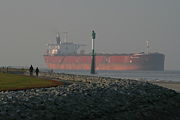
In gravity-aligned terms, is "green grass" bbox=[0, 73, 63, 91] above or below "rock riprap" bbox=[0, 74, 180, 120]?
above

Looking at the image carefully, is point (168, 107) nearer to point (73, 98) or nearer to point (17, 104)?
point (73, 98)

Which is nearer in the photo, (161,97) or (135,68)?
(161,97)

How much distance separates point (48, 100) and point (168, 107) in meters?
8.71

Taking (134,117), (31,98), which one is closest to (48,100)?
(31,98)

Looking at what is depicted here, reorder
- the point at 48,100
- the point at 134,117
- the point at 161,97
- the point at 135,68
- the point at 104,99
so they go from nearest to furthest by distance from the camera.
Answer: the point at 48,100 → the point at 134,117 → the point at 104,99 → the point at 161,97 → the point at 135,68

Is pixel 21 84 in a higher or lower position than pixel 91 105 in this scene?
higher

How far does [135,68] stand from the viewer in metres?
198

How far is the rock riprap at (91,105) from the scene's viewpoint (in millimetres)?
16656

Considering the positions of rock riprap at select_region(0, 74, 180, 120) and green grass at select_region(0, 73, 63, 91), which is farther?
green grass at select_region(0, 73, 63, 91)

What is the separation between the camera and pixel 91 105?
1955cm

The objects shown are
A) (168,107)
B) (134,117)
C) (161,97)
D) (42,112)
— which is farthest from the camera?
(161,97)

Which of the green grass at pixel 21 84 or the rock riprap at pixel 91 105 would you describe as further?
the green grass at pixel 21 84

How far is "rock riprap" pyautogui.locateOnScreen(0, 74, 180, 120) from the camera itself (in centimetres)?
1666

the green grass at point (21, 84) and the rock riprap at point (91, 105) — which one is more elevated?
the green grass at point (21, 84)
